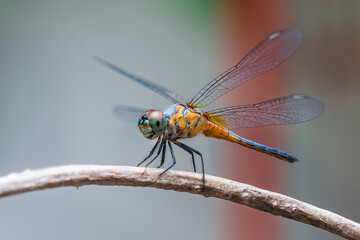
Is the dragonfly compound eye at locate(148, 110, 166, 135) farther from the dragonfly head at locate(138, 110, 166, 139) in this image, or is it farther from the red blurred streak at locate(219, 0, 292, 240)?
the red blurred streak at locate(219, 0, 292, 240)

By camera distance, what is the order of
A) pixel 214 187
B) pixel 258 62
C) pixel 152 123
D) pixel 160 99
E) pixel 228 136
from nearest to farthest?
1. pixel 214 187
2. pixel 152 123
3. pixel 258 62
4. pixel 228 136
5. pixel 160 99

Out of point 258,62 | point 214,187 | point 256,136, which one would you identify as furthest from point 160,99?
point 214,187

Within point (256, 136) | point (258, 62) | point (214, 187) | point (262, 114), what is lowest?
point (214, 187)

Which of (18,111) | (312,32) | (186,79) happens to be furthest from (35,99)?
(312,32)

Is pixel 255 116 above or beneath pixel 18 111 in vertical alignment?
beneath

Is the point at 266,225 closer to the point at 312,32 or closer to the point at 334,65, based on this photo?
the point at 334,65

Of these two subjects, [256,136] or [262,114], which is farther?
[256,136]

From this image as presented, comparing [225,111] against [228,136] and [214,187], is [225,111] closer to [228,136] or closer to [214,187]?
[228,136]
